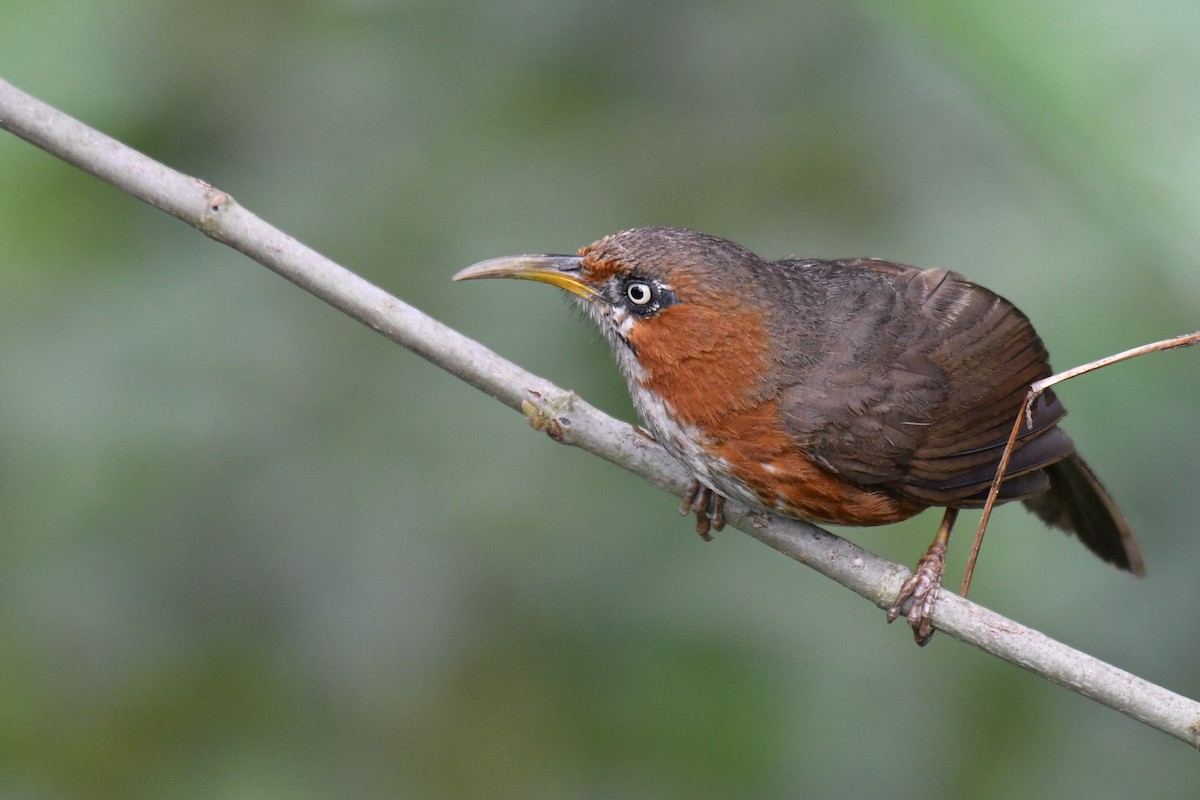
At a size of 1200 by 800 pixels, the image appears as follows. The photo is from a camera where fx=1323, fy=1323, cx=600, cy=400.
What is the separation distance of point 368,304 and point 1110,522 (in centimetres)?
241

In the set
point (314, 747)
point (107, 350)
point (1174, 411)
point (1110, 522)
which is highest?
point (1174, 411)

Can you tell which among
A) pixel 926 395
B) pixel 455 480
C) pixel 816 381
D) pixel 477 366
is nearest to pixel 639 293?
pixel 816 381

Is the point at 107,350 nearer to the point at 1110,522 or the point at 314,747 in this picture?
the point at 314,747

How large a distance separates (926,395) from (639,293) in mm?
911

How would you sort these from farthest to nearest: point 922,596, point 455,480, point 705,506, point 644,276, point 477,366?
1. point 455,480
2. point 705,506
3. point 644,276
4. point 922,596
5. point 477,366

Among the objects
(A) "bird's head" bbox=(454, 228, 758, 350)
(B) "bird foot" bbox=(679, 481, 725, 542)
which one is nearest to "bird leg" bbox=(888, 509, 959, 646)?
(B) "bird foot" bbox=(679, 481, 725, 542)

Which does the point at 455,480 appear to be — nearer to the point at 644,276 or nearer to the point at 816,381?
the point at 644,276

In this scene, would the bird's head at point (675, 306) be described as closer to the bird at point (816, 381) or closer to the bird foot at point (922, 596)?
the bird at point (816, 381)

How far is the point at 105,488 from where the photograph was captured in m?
4.38

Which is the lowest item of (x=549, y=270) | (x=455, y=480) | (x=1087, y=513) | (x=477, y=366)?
(x=455, y=480)

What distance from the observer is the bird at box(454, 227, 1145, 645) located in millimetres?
3814

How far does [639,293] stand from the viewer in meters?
3.86

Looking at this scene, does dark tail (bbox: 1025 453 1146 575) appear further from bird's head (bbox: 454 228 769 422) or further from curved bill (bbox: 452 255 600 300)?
curved bill (bbox: 452 255 600 300)

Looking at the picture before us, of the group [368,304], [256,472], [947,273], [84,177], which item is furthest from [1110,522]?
[84,177]
